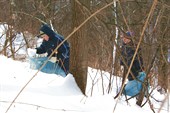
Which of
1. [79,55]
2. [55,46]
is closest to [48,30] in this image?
[55,46]

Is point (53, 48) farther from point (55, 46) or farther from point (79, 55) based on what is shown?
point (79, 55)

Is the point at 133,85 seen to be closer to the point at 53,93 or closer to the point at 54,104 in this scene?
the point at 53,93

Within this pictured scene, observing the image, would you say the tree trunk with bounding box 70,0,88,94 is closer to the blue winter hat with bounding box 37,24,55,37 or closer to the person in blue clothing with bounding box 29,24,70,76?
the person in blue clothing with bounding box 29,24,70,76

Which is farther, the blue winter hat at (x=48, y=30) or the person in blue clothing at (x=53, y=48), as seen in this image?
the blue winter hat at (x=48, y=30)

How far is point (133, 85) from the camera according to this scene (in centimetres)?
548

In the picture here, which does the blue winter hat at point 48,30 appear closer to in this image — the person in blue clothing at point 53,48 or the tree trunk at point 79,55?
the person in blue clothing at point 53,48

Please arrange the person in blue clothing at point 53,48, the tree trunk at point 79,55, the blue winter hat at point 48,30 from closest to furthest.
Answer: the tree trunk at point 79,55 < the person in blue clothing at point 53,48 < the blue winter hat at point 48,30

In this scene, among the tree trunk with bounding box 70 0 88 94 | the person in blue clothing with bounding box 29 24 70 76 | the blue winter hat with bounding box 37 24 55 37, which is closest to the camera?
the tree trunk with bounding box 70 0 88 94

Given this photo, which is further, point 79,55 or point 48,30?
point 48,30

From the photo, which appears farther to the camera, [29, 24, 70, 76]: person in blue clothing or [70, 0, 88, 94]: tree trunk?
[29, 24, 70, 76]: person in blue clothing

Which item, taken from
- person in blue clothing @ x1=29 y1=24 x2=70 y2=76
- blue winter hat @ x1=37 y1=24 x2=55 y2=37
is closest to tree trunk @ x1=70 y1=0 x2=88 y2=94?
person in blue clothing @ x1=29 y1=24 x2=70 y2=76

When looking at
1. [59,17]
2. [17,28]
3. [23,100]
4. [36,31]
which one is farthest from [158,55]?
[59,17]

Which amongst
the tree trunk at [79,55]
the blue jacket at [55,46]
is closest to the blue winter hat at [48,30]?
the blue jacket at [55,46]

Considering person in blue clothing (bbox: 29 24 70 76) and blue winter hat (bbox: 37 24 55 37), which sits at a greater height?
blue winter hat (bbox: 37 24 55 37)
